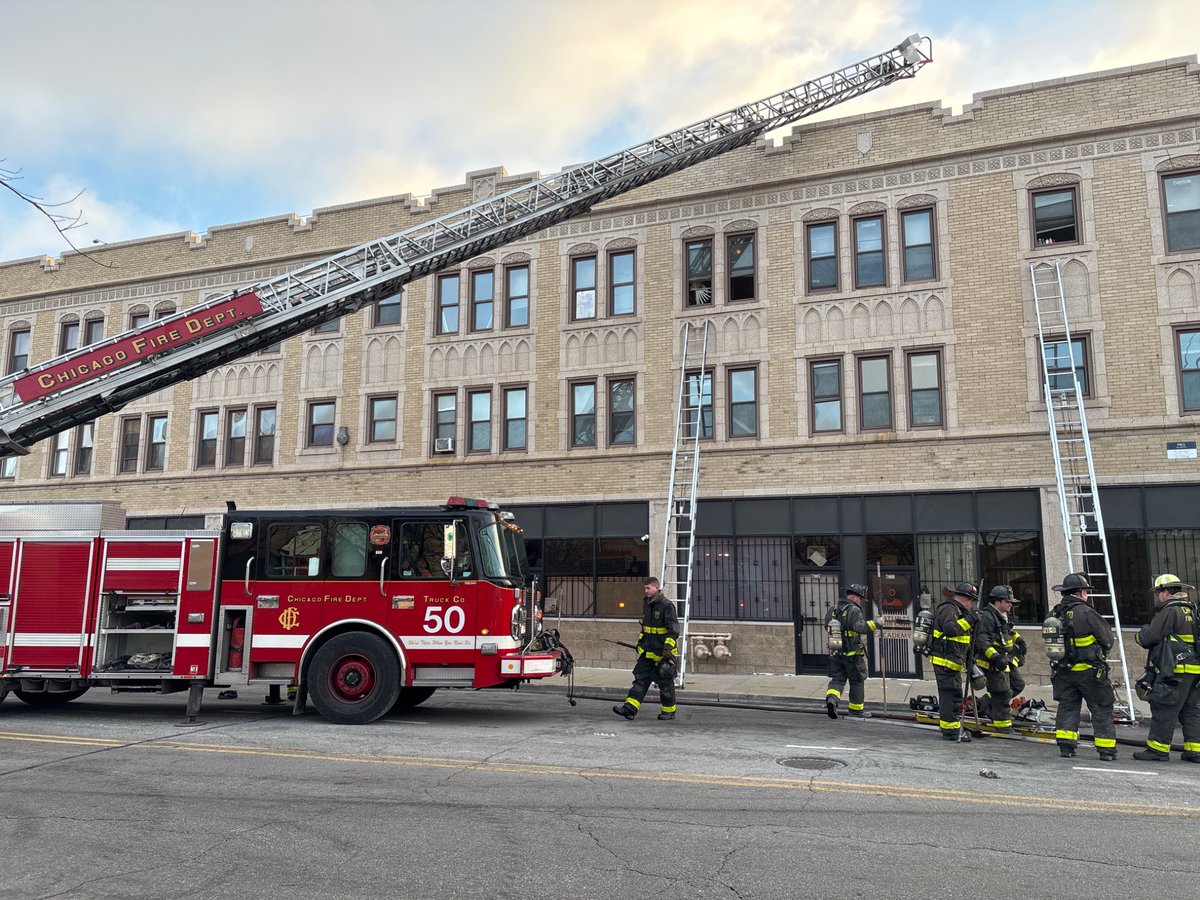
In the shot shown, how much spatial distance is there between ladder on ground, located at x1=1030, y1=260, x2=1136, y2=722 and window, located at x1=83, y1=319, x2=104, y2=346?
21807mm

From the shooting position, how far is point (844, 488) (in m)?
17.2

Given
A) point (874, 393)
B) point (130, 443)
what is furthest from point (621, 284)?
point (130, 443)

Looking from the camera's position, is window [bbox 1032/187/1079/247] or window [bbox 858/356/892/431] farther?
window [bbox 858/356/892/431]

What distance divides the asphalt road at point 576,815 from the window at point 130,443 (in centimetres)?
1434

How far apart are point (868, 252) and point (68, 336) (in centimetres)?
2018

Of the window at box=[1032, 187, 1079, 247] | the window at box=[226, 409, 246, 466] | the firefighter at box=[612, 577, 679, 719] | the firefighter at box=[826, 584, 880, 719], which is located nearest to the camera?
the firefighter at box=[612, 577, 679, 719]

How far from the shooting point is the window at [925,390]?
55.8ft

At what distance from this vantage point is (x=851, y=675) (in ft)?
37.0

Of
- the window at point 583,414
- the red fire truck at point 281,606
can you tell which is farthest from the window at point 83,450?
the red fire truck at point 281,606

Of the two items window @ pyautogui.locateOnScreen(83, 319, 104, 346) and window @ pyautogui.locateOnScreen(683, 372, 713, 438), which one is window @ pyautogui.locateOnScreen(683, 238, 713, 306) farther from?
window @ pyautogui.locateOnScreen(83, 319, 104, 346)

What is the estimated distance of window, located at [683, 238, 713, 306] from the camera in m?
18.9

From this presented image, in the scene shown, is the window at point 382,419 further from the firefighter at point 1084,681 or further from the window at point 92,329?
the firefighter at point 1084,681

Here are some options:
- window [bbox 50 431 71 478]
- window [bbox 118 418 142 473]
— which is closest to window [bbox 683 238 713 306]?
window [bbox 118 418 142 473]

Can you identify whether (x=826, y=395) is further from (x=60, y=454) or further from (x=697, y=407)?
(x=60, y=454)
